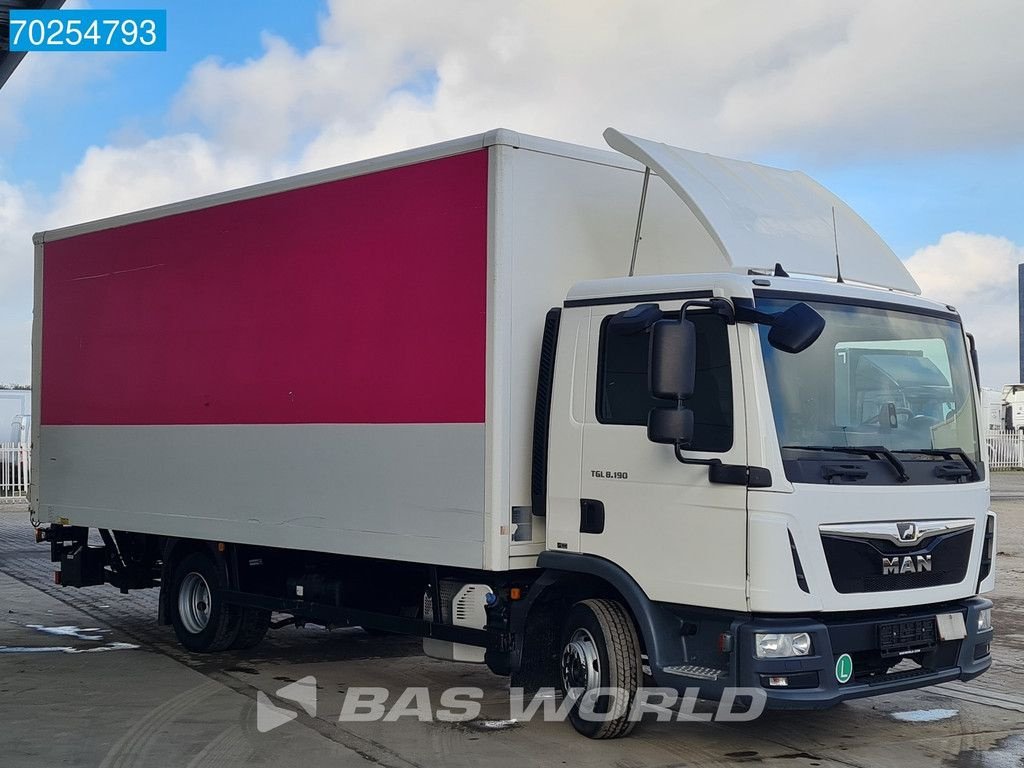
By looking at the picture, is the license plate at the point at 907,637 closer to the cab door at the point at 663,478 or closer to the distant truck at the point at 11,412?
the cab door at the point at 663,478

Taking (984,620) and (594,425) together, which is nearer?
(594,425)

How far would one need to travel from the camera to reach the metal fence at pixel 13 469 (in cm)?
2864

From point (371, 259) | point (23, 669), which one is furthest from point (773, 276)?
point (23, 669)

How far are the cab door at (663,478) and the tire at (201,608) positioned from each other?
3819mm

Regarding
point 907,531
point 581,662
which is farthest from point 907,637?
point 581,662

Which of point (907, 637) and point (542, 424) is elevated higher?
point (542, 424)

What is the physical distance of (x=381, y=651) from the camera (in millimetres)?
10258

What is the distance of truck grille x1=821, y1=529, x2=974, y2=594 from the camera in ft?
21.1

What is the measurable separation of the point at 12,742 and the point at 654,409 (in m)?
4.07

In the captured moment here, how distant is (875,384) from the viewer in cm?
683

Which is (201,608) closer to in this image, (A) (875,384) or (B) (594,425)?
(B) (594,425)

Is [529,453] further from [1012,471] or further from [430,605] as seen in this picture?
[1012,471]

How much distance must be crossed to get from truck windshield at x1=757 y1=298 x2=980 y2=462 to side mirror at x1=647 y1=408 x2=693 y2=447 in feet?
1.51

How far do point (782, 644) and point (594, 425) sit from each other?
5.23ft
